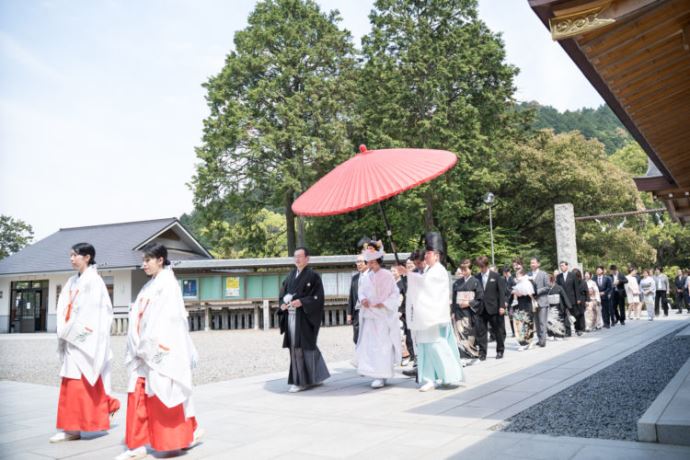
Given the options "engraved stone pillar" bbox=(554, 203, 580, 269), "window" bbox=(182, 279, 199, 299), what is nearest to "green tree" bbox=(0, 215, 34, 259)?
"window" bbox=(182, 279, 199, 299)

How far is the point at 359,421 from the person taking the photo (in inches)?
213

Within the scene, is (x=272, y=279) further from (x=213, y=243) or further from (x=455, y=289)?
(x=455, y=289)

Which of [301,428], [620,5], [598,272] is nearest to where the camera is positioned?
[620,5]

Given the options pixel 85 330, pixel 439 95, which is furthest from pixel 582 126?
pixel 85 330

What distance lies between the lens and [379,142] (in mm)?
25062

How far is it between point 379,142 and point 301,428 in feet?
68.4

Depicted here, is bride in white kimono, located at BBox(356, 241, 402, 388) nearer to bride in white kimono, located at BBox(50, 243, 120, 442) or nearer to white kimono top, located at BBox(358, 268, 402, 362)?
white kimono top, located at BBox(358, 268, 402, 362)

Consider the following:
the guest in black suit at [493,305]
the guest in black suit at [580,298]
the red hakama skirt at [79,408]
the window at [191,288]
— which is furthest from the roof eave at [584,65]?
the window at [191,288]

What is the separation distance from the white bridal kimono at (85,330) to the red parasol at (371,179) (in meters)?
2.35

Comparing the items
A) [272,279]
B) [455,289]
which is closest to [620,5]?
[455,289]

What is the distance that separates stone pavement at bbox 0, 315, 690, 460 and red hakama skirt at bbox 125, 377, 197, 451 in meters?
0.19

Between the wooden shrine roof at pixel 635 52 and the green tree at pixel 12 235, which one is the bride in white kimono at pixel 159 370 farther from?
the green tree at pixel 12 235

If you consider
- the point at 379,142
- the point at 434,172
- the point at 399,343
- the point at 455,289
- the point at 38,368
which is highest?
the point at 379,142

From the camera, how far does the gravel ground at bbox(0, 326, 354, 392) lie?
9.85 m
